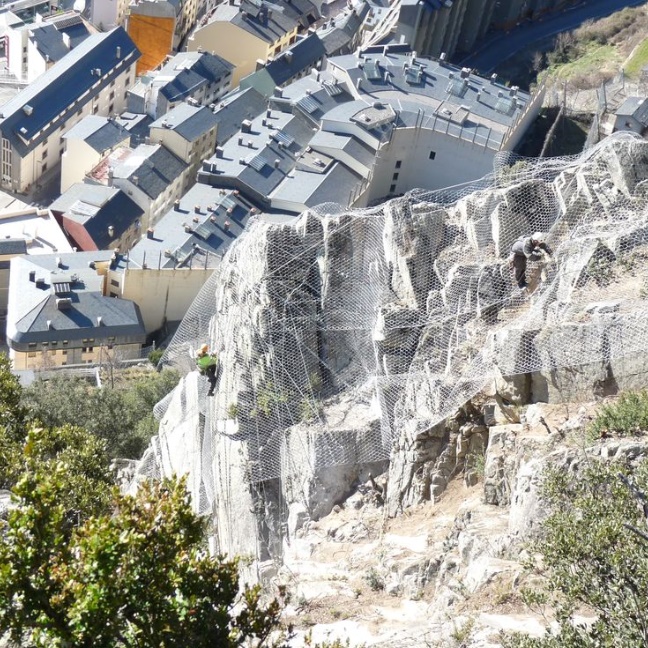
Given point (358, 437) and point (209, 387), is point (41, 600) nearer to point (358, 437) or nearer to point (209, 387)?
point (358, 437)

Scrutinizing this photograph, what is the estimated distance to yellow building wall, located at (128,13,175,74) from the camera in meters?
63.0

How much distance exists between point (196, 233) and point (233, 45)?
858 inches

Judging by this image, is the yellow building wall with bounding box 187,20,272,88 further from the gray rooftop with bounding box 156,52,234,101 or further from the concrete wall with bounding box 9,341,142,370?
the concrete wall with bounding box 9,341,142,370

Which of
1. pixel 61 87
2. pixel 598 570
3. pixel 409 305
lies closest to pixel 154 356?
pixel 61 87

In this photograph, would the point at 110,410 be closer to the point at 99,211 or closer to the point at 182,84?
the point at 99,211

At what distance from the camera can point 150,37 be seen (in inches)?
2494

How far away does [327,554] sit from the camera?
15930 millimetres

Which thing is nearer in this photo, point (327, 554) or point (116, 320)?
point (327, 554)

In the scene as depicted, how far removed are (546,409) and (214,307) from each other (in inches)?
324

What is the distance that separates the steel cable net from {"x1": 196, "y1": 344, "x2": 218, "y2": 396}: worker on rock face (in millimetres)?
212

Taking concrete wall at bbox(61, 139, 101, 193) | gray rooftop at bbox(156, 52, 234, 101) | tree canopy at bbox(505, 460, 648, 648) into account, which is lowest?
tree canopy at bbox(505, 460, 648, 648)

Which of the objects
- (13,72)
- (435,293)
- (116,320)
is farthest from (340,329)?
(13,72)

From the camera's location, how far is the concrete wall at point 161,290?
40.5m

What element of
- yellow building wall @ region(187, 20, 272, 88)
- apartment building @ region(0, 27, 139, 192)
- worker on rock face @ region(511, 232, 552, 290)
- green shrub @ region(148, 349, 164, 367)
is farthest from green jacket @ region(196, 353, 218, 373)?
yellow building wall @ region(187, 20, 272, 88)
